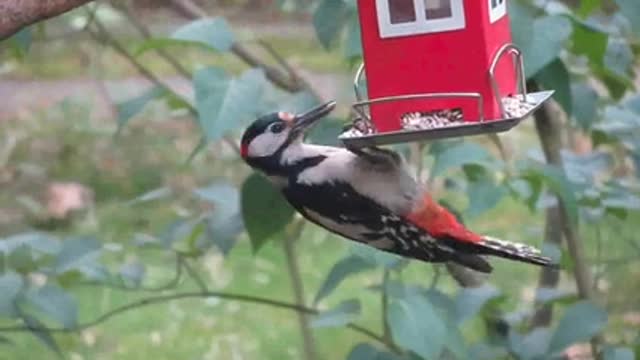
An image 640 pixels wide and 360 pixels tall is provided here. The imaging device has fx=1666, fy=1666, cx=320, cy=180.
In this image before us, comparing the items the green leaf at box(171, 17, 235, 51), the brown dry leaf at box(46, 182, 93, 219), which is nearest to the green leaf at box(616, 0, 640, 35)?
the green leaf at box(171, 17, 235, 51)

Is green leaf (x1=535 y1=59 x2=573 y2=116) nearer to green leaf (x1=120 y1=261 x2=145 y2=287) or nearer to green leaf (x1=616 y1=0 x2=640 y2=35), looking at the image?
green leaf (x1=616 y1=0 x2=640 y2=35)

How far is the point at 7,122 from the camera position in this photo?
7.20 meters

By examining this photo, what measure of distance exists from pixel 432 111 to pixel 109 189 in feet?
14.6

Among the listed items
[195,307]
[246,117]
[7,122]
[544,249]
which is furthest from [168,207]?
[246,117]

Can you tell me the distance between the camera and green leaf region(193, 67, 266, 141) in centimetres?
236

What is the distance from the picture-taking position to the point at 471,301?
2707 millimetres

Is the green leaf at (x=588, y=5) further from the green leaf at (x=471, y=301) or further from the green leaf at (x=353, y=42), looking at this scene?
the green leaf at (x=471, y=301)

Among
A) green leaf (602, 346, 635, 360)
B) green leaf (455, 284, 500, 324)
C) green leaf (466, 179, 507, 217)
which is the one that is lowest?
green leaf (602, 346, 635, 360)

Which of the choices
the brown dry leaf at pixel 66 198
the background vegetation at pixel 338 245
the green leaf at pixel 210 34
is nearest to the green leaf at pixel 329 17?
the background vegetation at pixel 338 245

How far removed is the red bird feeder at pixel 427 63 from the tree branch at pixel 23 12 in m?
0.38

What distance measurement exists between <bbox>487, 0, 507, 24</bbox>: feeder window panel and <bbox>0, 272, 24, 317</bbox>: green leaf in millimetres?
901

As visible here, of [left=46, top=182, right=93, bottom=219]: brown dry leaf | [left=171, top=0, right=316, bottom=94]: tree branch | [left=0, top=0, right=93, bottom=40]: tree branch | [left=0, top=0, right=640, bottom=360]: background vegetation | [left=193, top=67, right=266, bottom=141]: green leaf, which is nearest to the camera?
[left=0, top=0, right=93, bottom=40]: tree branch

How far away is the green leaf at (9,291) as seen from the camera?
2.59m

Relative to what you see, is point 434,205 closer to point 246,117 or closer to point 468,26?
point 468,26
